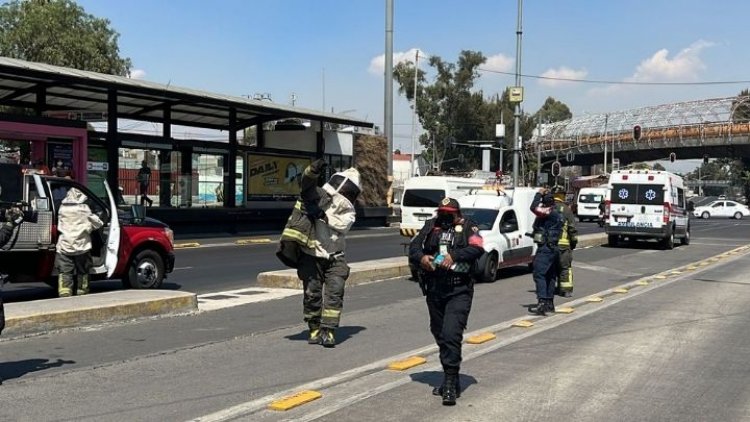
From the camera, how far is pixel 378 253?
20594 millimetres

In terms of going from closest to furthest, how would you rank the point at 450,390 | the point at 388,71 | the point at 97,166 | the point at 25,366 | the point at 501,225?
1. the point at 450,390
2. the point at 25,366
3. the point at 501,225
4. the point at 97,166
5. the point at 388,71

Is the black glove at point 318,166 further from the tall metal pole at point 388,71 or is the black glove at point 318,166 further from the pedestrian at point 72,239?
the tall metal pole at point 388,71

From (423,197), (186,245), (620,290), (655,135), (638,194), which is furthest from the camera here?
(655,135)

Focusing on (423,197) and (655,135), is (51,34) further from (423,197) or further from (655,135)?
(655,135)

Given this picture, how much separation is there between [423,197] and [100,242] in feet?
48.0

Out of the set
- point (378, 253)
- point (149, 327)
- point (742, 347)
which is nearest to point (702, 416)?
point (742, 347)

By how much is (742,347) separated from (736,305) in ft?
12.0

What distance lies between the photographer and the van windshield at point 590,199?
48469 millimetres

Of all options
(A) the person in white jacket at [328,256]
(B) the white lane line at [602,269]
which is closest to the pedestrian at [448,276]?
(A) the person in white jacket at [328,256]

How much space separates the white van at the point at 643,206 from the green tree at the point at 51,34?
73.9 feet

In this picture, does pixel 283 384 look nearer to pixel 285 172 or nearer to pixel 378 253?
pixel 378 253

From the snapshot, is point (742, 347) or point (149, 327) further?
point (149, 327)

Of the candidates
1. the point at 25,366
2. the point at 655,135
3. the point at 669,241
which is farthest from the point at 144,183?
the point at 655,135

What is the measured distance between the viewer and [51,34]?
3103 cm
